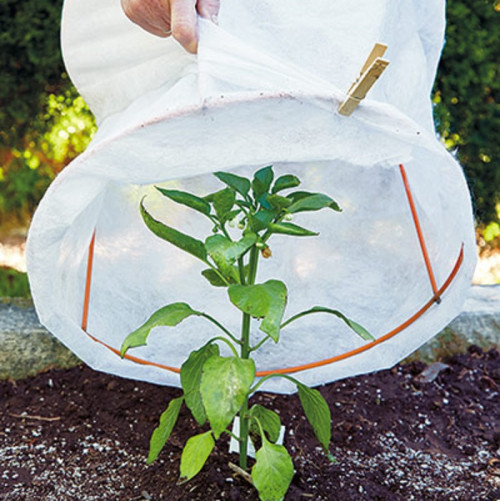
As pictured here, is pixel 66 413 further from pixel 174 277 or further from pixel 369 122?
pixel 369 122

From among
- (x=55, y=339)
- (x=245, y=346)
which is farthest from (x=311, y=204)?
(x=55, y=339)

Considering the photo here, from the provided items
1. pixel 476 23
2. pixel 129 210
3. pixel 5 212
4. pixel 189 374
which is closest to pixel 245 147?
pixel 189 374

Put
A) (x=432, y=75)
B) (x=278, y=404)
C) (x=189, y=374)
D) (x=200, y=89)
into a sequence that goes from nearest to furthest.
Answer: (x=200, y=89), (x=189, y=374), (x=432, y=75), (x=278, y=404)

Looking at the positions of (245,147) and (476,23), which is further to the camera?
(476,23)

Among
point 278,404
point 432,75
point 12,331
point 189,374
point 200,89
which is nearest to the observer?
point 200,89

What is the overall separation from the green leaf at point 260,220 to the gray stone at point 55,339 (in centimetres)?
97

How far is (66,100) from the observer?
306 cm

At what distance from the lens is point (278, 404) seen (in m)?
1.73

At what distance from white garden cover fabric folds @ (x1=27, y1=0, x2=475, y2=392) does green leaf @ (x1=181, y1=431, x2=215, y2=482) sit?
36cm

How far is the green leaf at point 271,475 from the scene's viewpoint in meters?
1.15

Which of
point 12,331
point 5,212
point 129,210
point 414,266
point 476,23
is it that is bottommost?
point 5,212

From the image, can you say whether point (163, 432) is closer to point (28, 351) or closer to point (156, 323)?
point (156, 323)

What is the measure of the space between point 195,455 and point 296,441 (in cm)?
44

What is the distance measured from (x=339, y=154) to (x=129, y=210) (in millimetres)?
702
